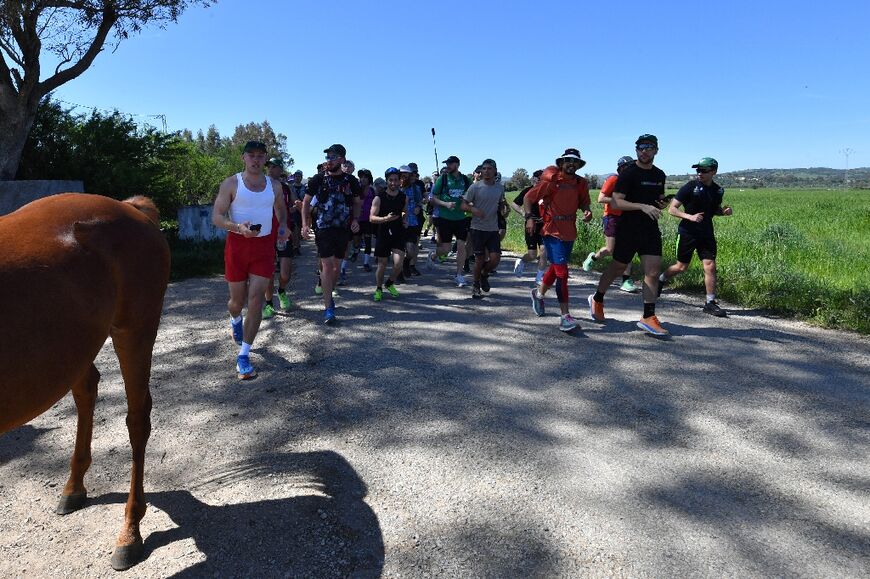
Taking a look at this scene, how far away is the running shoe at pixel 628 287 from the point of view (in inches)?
340

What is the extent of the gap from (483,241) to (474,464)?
17.5 feet

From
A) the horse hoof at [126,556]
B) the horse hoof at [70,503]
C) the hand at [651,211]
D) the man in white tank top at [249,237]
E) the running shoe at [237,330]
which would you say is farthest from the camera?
the hand at [651,211]

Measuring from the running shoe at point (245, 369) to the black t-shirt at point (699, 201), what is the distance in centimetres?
580

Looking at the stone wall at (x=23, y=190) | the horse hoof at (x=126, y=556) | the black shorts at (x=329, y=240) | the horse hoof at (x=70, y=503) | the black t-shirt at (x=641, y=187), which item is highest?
the stone wall at (x=23, y=190)

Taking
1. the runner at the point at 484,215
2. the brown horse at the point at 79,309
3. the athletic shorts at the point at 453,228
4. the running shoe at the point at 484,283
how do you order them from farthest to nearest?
the athletic shorts at the point at 453,228 < the running shoe at the point at 484,283 < the runner at the point at 484,215 < the brown horse at the point at 79,309

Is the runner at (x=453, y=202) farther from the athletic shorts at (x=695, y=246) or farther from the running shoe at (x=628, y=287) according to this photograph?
the athletic shorts at (x=695, y=246)

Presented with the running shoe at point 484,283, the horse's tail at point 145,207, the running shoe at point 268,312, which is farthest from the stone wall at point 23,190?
the horse's tail at point 145,207

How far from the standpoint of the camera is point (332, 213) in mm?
6766

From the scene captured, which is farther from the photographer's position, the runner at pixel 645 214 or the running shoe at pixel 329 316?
the running shoe at pixel 329 316

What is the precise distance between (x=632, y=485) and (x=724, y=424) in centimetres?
121

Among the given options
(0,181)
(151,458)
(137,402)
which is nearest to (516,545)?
(137,402)

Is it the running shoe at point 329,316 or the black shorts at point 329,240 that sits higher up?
the black shorts at point 329,240

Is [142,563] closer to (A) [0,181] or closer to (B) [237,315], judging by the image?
(B) [237,315]

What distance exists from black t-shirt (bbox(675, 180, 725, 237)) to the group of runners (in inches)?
0.5
